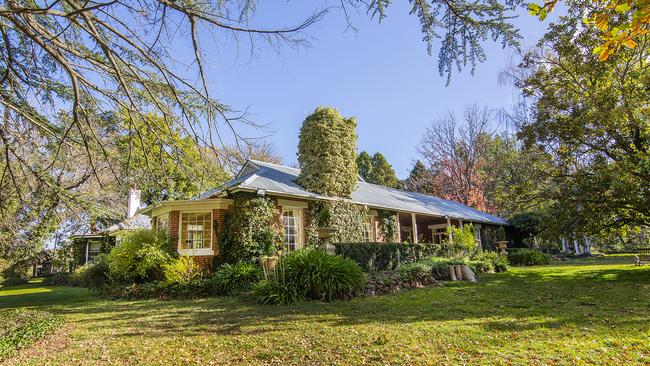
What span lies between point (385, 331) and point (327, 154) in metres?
10.1

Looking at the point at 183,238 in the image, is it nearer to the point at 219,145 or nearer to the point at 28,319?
the point at 28,319

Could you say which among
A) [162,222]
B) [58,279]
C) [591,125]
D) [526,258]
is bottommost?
[58,279]

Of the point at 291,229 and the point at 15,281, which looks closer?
the point at 291,229

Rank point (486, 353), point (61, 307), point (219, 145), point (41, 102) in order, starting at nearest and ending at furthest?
point (486, 353), point (219, 145), point (41, 102), point (61, 307)

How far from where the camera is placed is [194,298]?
426 inches

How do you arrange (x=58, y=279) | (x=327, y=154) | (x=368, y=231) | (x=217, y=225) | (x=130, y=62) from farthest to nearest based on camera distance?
(x=58, y=279), (x=368, y=231), (x=327, y=154), (x=217, y=225), (x=130, y=62)

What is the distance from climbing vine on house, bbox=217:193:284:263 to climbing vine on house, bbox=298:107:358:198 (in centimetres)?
264

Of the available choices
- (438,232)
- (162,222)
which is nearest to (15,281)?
(162,222)

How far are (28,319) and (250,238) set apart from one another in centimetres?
610

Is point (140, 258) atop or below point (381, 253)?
atop

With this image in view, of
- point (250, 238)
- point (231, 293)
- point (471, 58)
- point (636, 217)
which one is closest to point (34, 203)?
point (231, 293)

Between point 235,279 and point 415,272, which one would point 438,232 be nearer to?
point 415,272

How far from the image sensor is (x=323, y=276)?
9.03 m

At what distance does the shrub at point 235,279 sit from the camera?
1101 centimetres
